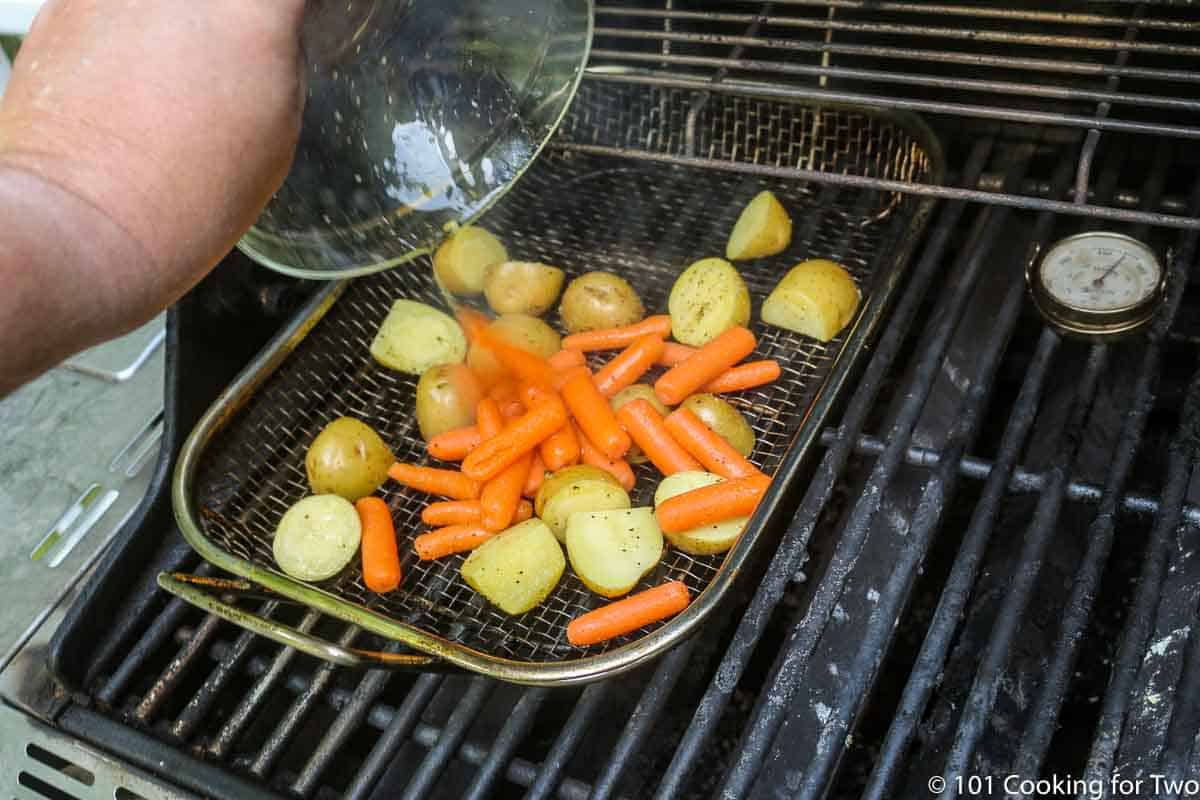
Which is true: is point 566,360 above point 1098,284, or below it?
below

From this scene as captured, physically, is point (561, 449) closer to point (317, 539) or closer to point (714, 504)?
point (714, 504)

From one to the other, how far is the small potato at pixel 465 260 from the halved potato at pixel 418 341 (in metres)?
0.14

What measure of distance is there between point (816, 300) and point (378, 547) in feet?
3.64

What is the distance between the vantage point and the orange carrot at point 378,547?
204cm

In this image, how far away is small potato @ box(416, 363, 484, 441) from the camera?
7.57ft

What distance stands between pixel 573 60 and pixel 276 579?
1.10m

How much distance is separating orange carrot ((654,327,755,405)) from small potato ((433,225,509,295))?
61 centimetres

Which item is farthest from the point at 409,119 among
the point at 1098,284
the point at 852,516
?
the point at 1098,284

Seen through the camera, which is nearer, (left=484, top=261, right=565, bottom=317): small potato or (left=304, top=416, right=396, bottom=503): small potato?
(left=304, top=416, right=396, bottom=503): small potato

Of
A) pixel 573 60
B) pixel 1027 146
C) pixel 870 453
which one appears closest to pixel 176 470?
pixel 573 60

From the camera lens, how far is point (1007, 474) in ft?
6.21

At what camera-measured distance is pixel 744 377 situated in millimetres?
2271

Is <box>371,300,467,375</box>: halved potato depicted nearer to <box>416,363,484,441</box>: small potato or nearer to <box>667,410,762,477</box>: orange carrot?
<box>416,363,484,441</box>: small potato

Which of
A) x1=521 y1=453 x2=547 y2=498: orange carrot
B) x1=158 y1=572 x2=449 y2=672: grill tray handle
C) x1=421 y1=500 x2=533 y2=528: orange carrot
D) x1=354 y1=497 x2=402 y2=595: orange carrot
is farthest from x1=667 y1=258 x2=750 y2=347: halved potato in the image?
x1=158 y1=572 x2=449 y2=672: grill tray handle
